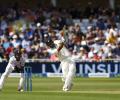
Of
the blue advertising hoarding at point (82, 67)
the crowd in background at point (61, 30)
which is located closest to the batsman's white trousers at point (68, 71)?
the crowd in background at point (61, 30)

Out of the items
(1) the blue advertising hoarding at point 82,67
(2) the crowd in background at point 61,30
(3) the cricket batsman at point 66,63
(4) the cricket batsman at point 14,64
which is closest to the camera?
(3) the cricket batsman at point 66,63

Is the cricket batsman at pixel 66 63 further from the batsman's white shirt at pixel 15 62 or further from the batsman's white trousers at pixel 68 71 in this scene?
the batsman's white shirt at pixel 15 62

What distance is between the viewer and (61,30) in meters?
31.2

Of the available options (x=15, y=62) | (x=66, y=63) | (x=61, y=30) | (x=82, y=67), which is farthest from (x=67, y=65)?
(x=61, y=30)

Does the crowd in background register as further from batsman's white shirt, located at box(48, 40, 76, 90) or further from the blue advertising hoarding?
batsman's white shirt, located at box(48, 40, 76, 90)

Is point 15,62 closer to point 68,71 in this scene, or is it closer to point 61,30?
point 68,71

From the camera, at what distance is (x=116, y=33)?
3206cm

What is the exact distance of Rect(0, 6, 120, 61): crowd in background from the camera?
99.9ft

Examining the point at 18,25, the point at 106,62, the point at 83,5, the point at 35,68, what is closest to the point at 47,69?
the point at 35,68

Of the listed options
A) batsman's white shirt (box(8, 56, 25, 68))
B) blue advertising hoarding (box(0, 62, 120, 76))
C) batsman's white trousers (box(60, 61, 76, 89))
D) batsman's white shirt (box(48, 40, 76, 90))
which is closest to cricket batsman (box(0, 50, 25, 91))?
batsman's white shirt (box(8, 56, 25, 68))

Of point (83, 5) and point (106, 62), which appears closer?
point (106, 62)

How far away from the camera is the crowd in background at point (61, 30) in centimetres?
3045

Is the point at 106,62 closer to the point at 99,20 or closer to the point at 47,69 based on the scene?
the point at 47,69

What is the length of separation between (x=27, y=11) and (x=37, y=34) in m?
3.48
